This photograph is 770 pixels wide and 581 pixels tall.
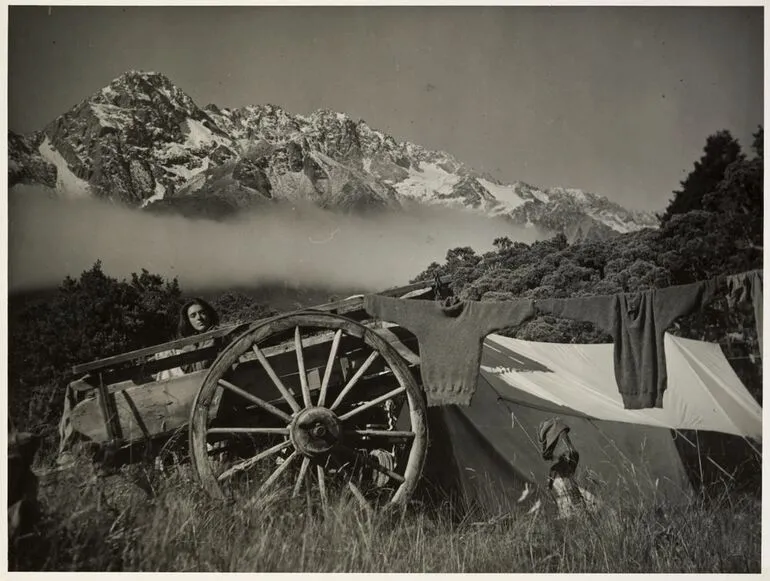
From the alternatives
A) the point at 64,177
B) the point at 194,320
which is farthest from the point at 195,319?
the point at 64,177

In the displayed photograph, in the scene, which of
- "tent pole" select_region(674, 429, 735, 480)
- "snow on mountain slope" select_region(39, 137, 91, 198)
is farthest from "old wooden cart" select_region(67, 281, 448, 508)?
"snow on mountain slope" select_region(39, 137, 91, 198)

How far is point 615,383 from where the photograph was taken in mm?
6258

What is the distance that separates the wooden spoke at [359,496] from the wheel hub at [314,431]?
12.0 inches

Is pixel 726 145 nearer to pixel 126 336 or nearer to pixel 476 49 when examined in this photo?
pixel 476 49

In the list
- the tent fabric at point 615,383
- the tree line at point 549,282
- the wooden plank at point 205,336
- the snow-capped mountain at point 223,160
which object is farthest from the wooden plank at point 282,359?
the snow-capped mountain at point 223,160

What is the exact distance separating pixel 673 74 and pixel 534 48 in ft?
4.71

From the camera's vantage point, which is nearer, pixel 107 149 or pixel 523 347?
pixel 523 347

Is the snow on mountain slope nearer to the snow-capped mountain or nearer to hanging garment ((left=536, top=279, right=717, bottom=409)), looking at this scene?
the snow-capped mountain

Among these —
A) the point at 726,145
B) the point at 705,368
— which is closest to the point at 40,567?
the point at 705,368

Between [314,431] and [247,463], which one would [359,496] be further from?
[247,463]

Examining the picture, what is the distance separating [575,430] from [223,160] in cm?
450

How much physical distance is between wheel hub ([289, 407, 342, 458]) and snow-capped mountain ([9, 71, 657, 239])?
327cm

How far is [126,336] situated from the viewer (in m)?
8.41

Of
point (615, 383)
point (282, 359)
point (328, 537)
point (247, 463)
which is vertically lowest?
point (328, 537)
